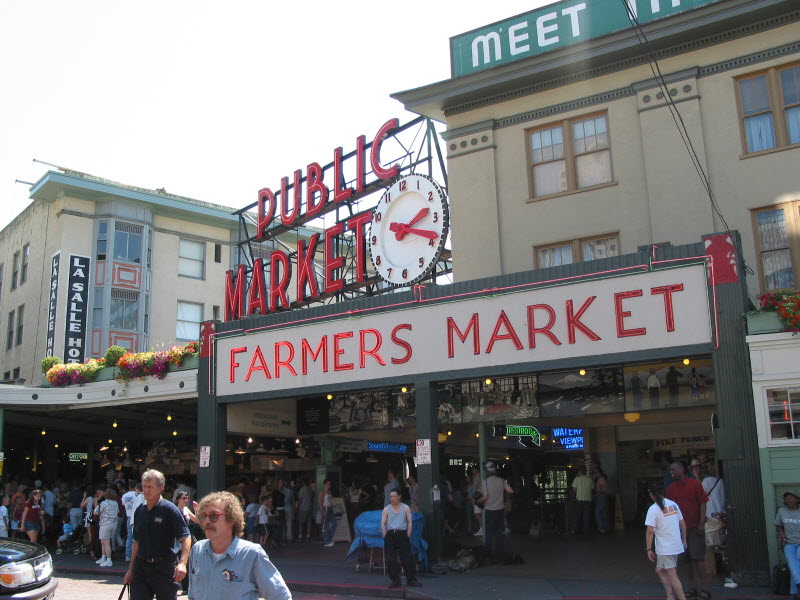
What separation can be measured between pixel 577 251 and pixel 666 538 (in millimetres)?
9095

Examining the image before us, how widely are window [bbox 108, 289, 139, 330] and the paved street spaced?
60.9ft

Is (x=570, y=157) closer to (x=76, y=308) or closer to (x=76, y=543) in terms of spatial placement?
(x=76, y=543)

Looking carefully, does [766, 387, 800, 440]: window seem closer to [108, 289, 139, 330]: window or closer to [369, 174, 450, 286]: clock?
[369, 174, 450, 286]: clock

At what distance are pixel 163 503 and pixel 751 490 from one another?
922 cm

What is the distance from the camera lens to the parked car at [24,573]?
1067 cm

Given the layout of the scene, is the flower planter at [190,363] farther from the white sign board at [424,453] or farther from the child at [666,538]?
the child at [666,538]

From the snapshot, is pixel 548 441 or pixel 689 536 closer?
pixel 689 536

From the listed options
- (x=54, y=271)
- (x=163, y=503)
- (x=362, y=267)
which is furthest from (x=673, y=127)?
(x=54, y=271)

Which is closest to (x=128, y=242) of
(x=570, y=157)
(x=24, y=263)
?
(x=24, y=263)

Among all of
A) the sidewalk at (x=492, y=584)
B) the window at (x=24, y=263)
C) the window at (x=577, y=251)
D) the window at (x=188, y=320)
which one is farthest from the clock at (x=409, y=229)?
the window at (x=24, y=263)

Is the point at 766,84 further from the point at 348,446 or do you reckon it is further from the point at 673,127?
the point at 348,446

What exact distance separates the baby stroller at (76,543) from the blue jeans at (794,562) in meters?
17.1

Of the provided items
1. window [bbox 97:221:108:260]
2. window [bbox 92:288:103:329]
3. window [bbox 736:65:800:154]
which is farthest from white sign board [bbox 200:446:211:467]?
window [bbox 97:221:108:260]

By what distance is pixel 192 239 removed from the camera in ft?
125
